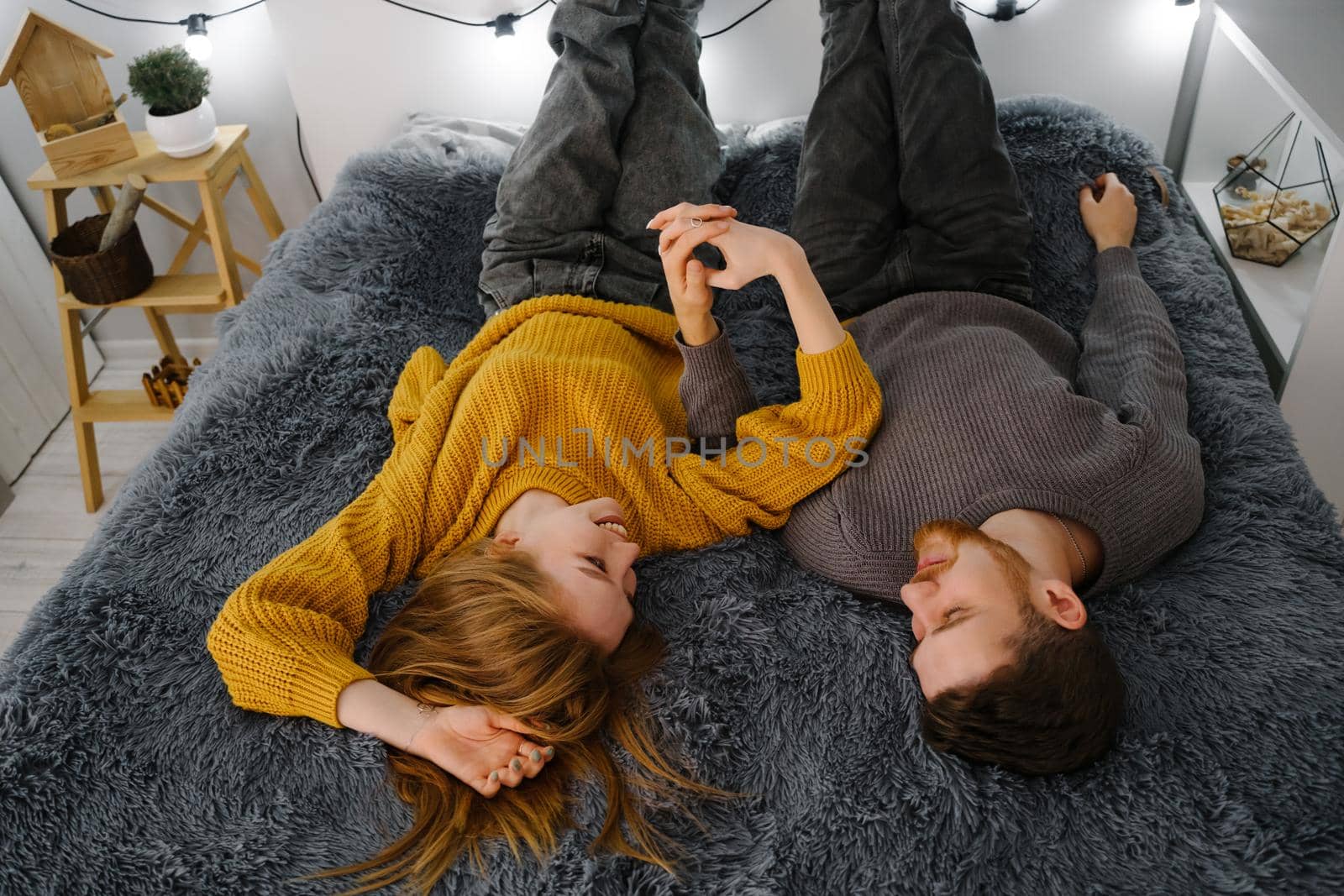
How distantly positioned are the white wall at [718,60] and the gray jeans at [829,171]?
0.32m

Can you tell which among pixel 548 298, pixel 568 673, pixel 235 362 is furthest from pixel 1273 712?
pixel 235 362

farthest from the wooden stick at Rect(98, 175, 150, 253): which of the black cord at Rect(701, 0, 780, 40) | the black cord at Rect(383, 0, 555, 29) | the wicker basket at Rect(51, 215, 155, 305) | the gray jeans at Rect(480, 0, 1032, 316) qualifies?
the black cord at Rect(701, 0, 780, 40)

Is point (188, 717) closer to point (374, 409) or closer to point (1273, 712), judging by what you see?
point (374, 409)

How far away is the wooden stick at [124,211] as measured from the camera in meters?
1.86

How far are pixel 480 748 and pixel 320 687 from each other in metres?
0.19

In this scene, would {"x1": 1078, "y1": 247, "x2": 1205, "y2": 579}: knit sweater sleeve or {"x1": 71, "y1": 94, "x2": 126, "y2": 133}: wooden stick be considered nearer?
{"x1": 1078, "y1": 247, "x2": 1205, "y2": 579}: knit sweater sleeve

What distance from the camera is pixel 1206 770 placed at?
39.1 inches

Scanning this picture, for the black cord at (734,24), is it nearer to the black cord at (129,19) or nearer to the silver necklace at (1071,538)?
the black cord at (129,19)

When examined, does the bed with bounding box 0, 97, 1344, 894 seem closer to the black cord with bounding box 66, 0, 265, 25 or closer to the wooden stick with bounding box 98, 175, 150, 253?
the wooden stick with bounding box 98, 175, 150, 253

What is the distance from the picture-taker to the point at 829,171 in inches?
63.0

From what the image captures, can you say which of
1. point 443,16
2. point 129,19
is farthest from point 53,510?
point 443,16

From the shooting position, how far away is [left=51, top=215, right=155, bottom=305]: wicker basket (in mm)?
1896

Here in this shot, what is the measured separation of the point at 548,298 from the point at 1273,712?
1070mm

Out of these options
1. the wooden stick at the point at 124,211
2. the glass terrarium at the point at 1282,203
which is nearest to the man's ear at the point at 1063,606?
the glass terrarium at the point at 1282,203
